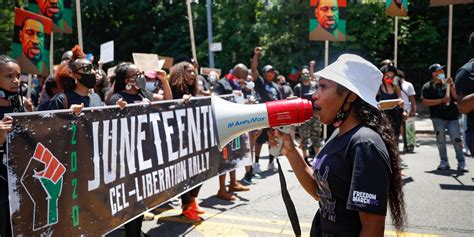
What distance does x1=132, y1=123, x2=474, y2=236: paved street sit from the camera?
15.3 ft

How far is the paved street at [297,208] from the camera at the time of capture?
15.3 feet

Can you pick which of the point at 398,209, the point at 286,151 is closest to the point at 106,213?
the point at 286,151

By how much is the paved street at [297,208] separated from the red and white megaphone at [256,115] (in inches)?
96.0

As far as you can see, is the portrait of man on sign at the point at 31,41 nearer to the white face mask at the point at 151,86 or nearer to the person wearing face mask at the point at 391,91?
the white face mask at the point at 151,86

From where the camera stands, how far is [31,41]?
A: 21.4 ft

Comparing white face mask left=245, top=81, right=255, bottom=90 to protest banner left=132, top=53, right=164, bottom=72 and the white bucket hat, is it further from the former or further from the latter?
the white bucket hat

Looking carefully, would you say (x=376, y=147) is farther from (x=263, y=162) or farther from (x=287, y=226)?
(x=263, y=162)

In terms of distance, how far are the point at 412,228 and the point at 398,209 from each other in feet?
9.69

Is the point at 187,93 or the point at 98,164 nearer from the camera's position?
the point at 98,164

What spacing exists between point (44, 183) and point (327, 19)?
7567 mm

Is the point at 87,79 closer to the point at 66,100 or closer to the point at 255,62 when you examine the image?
the point at 66,100

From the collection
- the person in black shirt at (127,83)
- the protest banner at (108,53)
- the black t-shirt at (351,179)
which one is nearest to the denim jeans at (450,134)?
the person in black shirt at (127,83)

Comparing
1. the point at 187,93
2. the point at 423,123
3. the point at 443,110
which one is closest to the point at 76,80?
the point at 187,93

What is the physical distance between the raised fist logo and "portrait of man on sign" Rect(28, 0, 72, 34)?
547 centimetres
